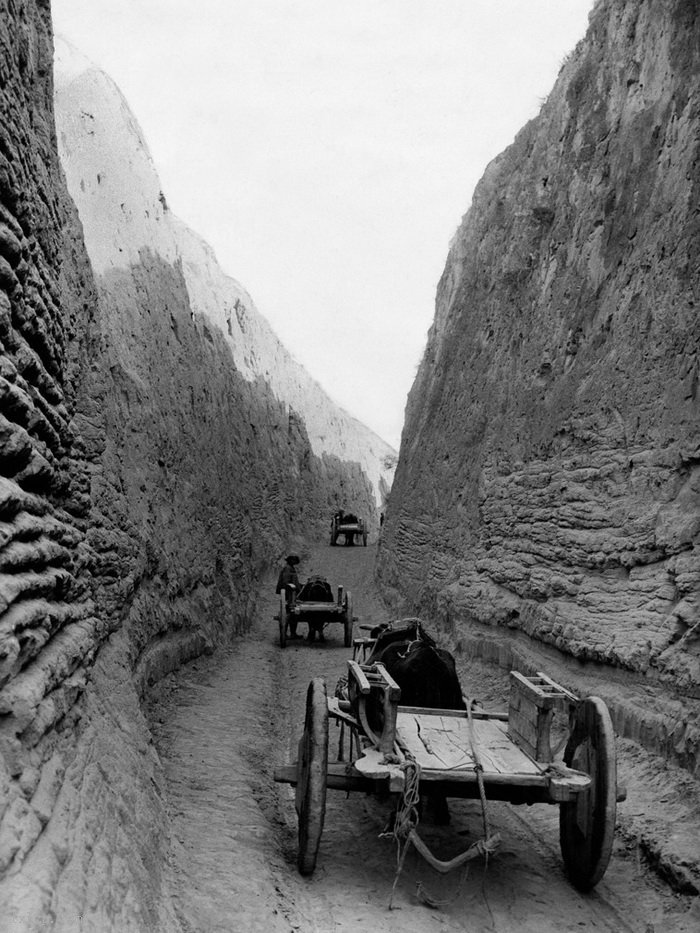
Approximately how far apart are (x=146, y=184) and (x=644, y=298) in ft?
41.8

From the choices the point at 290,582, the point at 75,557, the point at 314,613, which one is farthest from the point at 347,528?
the point at 75,557

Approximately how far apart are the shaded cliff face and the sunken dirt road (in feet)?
4.28

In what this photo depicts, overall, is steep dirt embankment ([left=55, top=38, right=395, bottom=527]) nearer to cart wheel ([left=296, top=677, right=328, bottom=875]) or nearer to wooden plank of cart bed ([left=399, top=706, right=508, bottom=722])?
wooden plank of cart bed ([left=399, top=706, right=508, bottom=722])

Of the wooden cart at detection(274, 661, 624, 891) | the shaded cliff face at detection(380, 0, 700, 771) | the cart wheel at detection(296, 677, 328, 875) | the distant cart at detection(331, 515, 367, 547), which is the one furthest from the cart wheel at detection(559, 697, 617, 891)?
the distant cart at detection(331, 515, 367, 547)

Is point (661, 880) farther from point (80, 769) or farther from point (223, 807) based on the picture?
point (80, 769)

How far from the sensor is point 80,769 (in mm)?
3629

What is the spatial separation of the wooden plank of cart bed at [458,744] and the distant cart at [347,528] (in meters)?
23.6

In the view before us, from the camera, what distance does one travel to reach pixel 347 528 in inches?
1160

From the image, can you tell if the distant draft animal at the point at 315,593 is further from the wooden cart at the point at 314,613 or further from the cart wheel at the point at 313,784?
the cart wheel at the point at 313,784

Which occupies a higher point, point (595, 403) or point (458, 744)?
point (595, 403)

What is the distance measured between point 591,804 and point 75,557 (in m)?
3.73

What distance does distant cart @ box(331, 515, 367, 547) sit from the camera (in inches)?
1153

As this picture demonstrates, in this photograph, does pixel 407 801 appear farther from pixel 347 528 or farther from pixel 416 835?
pixel 347 528

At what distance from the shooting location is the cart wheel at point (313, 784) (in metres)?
4.35
